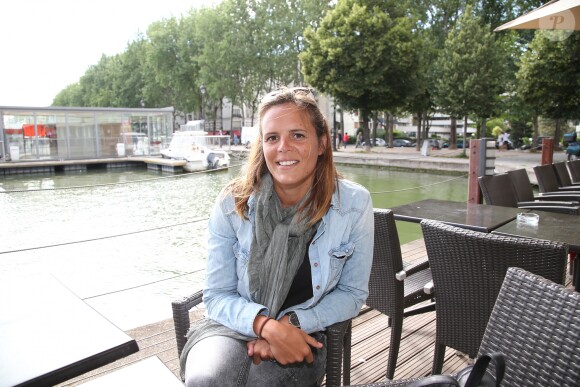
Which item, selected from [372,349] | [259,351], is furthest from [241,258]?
[372,349]

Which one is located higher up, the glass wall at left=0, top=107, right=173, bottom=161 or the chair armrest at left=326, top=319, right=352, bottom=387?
the glass wall at left=0, top=107, right=173, bottom=161

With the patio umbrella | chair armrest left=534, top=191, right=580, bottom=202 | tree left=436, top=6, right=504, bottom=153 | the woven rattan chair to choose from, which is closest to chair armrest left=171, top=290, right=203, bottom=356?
the woven rattan chair

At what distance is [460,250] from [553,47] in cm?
1681

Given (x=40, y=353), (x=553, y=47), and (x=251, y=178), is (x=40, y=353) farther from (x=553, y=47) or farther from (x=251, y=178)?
(x=553, y=47)

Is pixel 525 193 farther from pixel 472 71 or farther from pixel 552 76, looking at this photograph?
pixel 472 71

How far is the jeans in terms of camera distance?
1540 mm

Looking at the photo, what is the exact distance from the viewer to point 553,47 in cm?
1563

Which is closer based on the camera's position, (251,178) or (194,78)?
(251,178)

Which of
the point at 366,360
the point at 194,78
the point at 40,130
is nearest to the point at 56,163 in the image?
the point at 40,130

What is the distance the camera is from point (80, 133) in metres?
26.5

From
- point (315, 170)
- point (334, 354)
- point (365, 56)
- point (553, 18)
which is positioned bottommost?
point (334, 354)

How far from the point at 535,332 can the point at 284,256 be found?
88 centimetres

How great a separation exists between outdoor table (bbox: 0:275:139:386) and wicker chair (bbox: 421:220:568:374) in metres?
1.34

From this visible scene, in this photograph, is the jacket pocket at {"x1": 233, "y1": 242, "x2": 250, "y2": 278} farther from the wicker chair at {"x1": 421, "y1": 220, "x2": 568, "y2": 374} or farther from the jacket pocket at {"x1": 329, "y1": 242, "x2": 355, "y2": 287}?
the wicker chair at {"x1": 421, "y1": 220, "x2": 568, "y2": 374}
